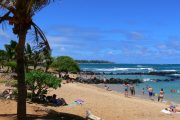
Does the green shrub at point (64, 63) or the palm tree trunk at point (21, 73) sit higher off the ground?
the green shrub at point (64, 63)

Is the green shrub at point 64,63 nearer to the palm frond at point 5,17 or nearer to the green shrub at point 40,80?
the green shrub at point 40,80

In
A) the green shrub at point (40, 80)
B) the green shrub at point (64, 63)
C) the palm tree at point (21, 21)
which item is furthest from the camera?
the green shrub at point (64, 63)

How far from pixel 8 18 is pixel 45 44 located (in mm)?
1654

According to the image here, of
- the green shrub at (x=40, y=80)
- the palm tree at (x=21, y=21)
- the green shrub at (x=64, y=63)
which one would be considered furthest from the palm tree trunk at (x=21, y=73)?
the green shrub at (x=64, y=63)

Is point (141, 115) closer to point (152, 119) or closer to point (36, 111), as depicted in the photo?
point (152, 119)

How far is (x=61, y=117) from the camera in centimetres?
1582

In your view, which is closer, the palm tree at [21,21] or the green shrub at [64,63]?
the palm tree at [21,21]

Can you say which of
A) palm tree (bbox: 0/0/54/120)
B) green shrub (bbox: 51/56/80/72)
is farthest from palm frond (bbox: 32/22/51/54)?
green shrub (bbox: 51/56/80/72)

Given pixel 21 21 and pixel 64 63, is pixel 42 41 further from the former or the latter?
pixel 64 63

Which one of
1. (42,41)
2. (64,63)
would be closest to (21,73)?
(42,41)

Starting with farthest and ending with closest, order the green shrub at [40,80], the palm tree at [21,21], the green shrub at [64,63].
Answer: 1. the green shrub at [64,63]
2. the green shrub at [40,80]
3. the palm tree at [21,21]

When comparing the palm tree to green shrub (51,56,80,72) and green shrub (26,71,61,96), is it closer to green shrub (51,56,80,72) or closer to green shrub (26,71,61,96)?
green shrub (26,71,61,96)

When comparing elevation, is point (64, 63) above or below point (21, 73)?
above

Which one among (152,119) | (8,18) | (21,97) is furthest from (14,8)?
(152,119)
